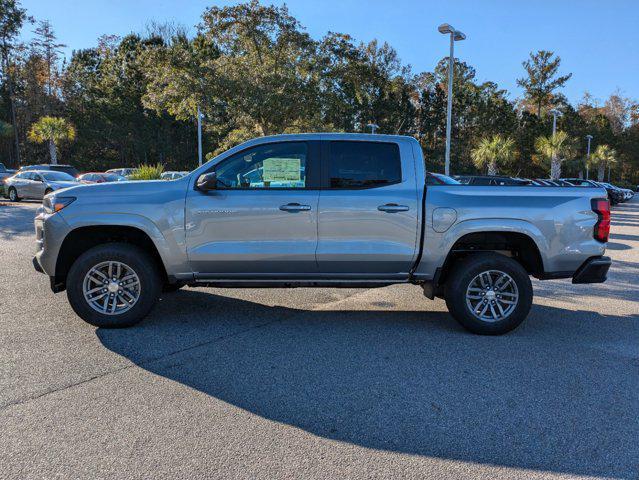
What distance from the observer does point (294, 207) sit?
202 inches

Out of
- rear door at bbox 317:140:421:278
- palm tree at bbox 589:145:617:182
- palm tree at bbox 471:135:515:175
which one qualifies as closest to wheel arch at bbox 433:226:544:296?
rear door at bbox 317:140:421:278

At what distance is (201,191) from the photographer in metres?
5.16

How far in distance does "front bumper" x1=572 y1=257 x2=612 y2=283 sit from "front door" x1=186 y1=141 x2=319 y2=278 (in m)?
2.84

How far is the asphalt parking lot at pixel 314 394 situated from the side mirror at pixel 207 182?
1.51 m

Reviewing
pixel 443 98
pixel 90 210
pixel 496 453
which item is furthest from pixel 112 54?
pixel 496 453

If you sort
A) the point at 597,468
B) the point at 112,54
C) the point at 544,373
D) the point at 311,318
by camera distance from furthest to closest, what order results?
the point at 112,54 < the point at 311,318 < the point at 544,373 < the point at 597,468

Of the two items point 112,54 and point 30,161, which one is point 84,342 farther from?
point 30,161

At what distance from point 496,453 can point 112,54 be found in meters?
57.7

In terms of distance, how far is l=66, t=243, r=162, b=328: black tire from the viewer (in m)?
5.13

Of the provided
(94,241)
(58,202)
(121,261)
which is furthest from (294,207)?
(58,202)

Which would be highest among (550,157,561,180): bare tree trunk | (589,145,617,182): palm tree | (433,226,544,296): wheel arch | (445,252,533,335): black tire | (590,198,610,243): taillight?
(589,145,617,182): palm tree

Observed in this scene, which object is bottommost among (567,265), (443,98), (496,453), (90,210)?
(496,453)

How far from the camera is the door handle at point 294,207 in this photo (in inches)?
202

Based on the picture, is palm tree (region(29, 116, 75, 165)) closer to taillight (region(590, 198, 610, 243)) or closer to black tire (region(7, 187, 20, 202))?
black tire (region(7, 187, 20, 202))
